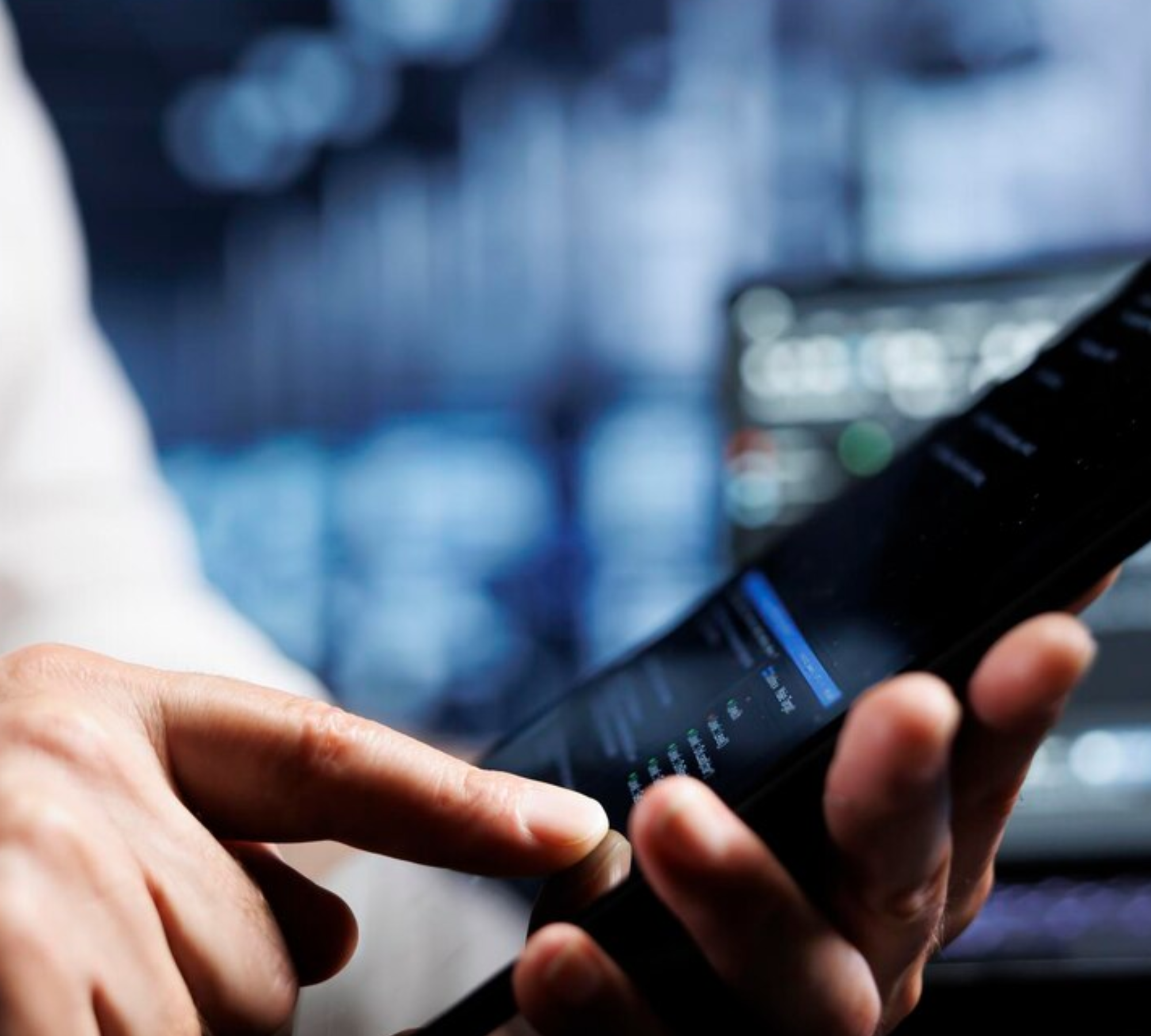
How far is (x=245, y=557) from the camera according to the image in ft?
5.07

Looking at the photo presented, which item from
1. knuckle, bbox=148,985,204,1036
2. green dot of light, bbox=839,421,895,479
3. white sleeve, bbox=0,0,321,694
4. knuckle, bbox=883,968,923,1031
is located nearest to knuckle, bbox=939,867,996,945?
knuckle, bbox=883,968,923,1031

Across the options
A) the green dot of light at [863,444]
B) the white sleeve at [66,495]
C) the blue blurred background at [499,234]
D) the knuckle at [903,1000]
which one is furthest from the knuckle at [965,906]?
the blue blurred background at [499,234]

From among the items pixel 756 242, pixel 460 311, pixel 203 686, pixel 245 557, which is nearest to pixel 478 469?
pixel 460 311

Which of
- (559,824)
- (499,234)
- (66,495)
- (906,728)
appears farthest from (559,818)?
(499,234)

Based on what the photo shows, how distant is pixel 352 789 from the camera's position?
329mm

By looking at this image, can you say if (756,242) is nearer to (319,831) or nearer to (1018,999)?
(1018,999)

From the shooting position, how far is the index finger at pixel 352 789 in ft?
1.07

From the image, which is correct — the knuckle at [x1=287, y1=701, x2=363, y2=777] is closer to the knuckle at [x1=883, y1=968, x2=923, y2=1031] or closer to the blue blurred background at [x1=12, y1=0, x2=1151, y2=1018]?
the knuckle at [x1=883, y1=968, x2=923, y2=1031]

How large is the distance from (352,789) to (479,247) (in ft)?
4.09

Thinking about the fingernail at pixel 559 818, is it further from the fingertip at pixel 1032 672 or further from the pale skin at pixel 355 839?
the fingertip at pixel 1032 672

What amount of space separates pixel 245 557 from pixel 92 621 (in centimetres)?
86

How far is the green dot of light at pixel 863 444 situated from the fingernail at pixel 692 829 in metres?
0.83

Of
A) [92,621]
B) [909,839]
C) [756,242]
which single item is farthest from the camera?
[756,242]

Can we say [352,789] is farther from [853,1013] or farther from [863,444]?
[863,444]
